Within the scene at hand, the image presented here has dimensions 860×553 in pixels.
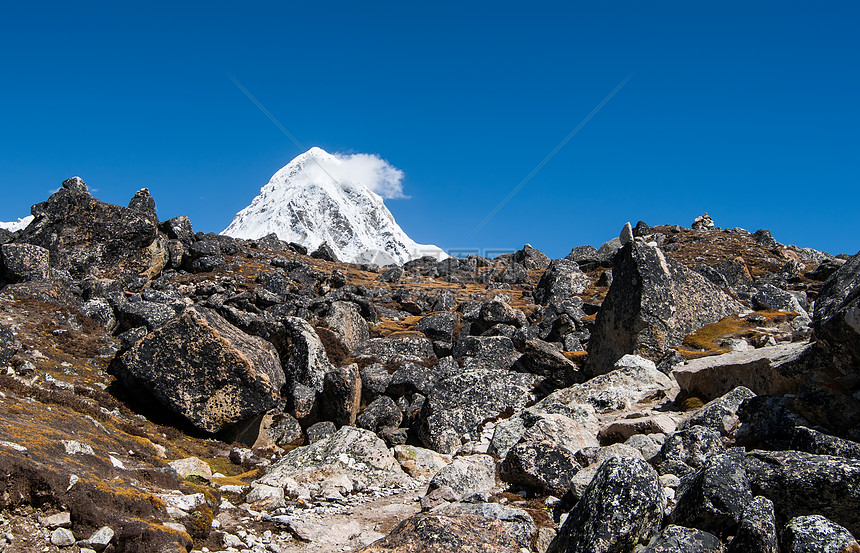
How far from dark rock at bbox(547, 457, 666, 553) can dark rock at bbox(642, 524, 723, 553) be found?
Answer: 351mm

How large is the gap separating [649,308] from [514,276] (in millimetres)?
50023

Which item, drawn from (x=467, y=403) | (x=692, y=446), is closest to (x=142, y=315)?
(x=467, y=403)

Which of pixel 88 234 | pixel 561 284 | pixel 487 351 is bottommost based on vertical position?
pixel 487 351

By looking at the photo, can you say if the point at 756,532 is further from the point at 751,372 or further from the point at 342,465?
the point at 342,465

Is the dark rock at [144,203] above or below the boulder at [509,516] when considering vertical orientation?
above

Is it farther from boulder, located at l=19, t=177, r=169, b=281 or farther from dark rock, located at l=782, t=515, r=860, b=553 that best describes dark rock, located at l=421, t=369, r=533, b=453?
boulder, located at l=19, t=177, r=169, b=281

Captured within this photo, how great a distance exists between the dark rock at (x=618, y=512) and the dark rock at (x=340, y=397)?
49.0 feet

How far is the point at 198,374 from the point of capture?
18453 millimetres

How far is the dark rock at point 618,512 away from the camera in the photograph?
24.8 ft

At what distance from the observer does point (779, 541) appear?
7.06 metres

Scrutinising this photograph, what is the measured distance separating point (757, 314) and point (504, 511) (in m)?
22.5

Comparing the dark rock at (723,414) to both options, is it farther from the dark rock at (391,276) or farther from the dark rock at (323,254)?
the dark rock at (323,254)

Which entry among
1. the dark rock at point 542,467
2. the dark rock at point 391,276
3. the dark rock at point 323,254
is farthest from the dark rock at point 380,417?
the dark rock at point 323,254

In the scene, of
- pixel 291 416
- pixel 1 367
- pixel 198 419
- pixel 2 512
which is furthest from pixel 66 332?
pixel 2 512
